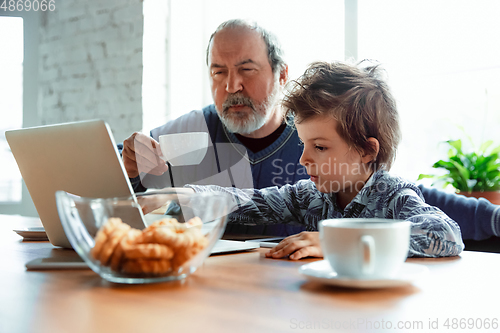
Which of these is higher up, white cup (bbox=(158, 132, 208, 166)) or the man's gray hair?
the man's gray hair

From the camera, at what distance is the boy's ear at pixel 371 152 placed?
1.13 m

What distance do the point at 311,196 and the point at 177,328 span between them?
926 mm

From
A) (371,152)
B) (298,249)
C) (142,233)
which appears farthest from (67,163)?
(371,152)

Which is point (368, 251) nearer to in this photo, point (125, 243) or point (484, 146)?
point (125, 243)

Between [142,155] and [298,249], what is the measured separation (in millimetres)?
748

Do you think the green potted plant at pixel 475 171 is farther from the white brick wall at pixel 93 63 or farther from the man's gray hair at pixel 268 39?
the white brick wall at pixel 93 63

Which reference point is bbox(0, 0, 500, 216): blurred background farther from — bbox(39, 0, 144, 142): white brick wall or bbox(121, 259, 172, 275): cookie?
bbox(121, 259, 172, 275): cookie

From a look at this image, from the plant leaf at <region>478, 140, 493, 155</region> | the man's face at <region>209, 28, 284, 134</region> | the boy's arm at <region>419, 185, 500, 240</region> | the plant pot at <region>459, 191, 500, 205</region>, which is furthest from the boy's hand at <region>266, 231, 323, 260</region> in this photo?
the plant leaf at <region>478, 140, 493, 155</region>

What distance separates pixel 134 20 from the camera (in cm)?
307

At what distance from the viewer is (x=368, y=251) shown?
493 mm

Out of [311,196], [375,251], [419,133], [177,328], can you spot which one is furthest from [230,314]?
[419,133]

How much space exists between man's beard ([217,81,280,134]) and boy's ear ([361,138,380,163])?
76 centimetres

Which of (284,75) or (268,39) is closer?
(268,39)

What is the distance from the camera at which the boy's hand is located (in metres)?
0.73
